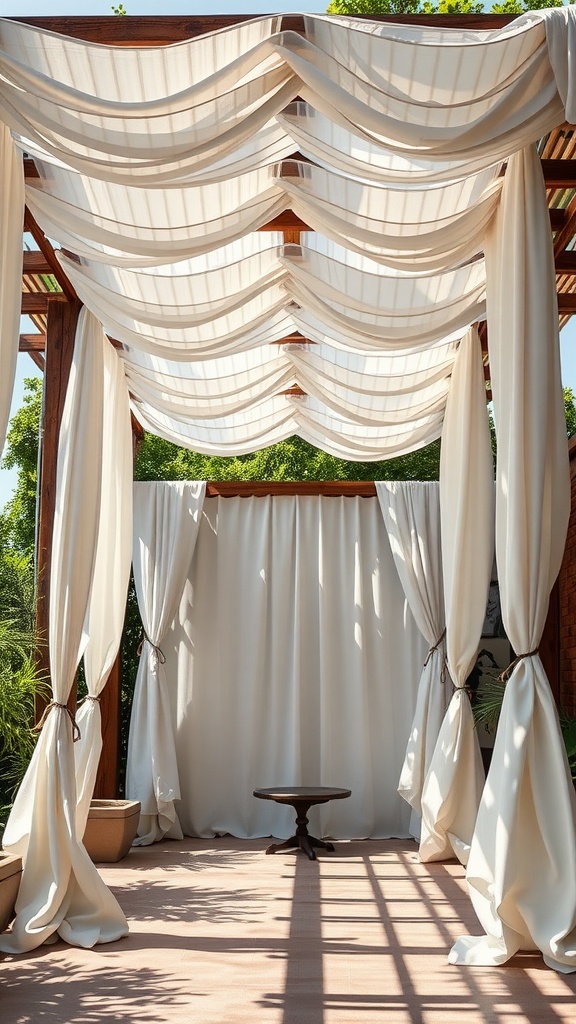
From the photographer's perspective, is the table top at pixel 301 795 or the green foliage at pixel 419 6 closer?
the table top at pixel 301 795

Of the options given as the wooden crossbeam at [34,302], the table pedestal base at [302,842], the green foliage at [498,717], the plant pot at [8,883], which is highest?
the wooden crossbeam at [34,302]

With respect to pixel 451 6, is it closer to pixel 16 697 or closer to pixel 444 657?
pixel 444 657

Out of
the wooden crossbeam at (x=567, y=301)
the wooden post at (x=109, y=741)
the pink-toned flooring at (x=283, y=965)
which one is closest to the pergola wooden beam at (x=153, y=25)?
the wooden crossbeam at (x=567, y=301)

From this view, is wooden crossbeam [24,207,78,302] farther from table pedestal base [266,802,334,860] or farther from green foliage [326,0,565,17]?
green foliage [326,0,565,17]

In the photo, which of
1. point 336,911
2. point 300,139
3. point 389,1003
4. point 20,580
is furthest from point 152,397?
point 389,1003

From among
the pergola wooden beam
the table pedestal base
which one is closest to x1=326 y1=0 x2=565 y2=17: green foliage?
the pergola wooden beam

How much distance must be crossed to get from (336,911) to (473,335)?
3336 millimetres

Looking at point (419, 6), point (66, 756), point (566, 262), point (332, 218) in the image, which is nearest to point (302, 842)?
point (66, 756)

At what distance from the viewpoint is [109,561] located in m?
6.37

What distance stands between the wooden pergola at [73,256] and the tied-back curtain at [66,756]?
2.41ft

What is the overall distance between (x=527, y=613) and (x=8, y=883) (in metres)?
2.41

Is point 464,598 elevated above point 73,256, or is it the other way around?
point 73,256

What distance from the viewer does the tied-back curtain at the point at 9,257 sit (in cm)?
353

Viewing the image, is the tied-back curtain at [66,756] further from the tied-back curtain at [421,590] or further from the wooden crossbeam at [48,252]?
the tied-back curtain at [421,590]
